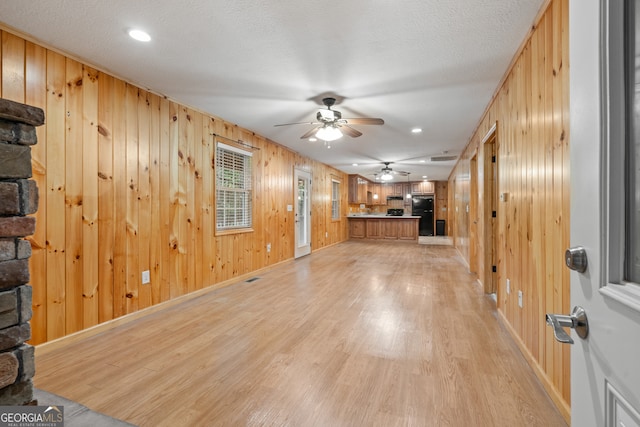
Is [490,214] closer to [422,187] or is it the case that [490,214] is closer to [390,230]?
[390,230]

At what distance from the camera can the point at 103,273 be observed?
105 inches

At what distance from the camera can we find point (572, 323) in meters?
0.66

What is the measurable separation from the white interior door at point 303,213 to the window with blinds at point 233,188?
70.1 inches

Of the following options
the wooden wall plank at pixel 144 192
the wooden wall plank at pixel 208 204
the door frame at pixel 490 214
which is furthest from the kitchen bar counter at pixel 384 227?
the wooden wall plank at pixel 144 192

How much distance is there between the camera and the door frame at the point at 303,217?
6.37 metres

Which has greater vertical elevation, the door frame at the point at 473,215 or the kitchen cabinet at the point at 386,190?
the kitchen cabinet at the point at 386,190

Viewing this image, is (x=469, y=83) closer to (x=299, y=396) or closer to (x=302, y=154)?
(x=299, y=396)

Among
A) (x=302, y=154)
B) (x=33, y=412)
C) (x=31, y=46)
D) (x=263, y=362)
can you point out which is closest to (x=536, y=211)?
(x=263, y=362)

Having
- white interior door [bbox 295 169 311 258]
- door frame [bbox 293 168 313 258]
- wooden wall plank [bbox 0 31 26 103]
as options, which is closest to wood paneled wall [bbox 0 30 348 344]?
wooden wall plank [bbox 0 31 26 103]

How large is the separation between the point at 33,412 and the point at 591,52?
2.13m

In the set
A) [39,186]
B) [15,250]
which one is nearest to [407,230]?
[39,186]

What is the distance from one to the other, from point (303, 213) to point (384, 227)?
12.0 feet

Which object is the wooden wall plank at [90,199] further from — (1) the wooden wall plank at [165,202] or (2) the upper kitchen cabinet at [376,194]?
(2) the upper kitchen cabinet at [376,194]

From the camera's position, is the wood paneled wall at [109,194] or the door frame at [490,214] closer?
the wood paneled wall at [109,194]
